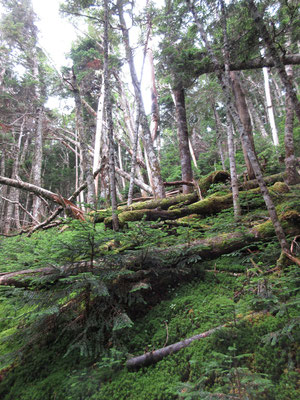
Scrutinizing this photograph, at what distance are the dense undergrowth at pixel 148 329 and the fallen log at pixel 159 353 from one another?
0.06 metres

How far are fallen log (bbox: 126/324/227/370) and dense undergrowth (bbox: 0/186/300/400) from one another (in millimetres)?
59

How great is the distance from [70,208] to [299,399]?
18.3 ft

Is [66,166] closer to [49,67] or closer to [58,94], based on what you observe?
[58,94]

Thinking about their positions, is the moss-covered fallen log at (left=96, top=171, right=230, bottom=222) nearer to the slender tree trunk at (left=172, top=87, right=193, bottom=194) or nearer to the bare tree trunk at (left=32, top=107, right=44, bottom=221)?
the slender tree trunk at (left=172, top=87, right=193, bottom=194)

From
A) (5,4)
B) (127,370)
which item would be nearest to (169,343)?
(127,370)

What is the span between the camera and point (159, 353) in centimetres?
224

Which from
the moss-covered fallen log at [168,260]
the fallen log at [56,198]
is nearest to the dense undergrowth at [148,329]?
the moss-covered fallen log at [168,260]

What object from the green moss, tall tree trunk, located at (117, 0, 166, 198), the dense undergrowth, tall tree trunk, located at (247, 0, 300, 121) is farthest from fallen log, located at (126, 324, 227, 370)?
tall tree trunk, located at (117, 0, 166, 198)

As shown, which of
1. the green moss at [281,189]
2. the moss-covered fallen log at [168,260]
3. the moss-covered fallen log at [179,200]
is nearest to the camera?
the moss-covered fallen log at [168,260]

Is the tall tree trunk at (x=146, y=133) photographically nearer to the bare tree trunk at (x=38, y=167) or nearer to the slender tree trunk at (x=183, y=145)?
the slender tree trunk at (x=183, y=145)

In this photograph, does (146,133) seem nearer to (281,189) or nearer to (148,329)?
(281,189)

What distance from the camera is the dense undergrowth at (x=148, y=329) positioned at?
5.77ft

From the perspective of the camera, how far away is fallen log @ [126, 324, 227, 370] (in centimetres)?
221

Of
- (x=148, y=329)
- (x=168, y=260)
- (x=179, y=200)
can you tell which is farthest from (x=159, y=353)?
(x=179, y=200)
